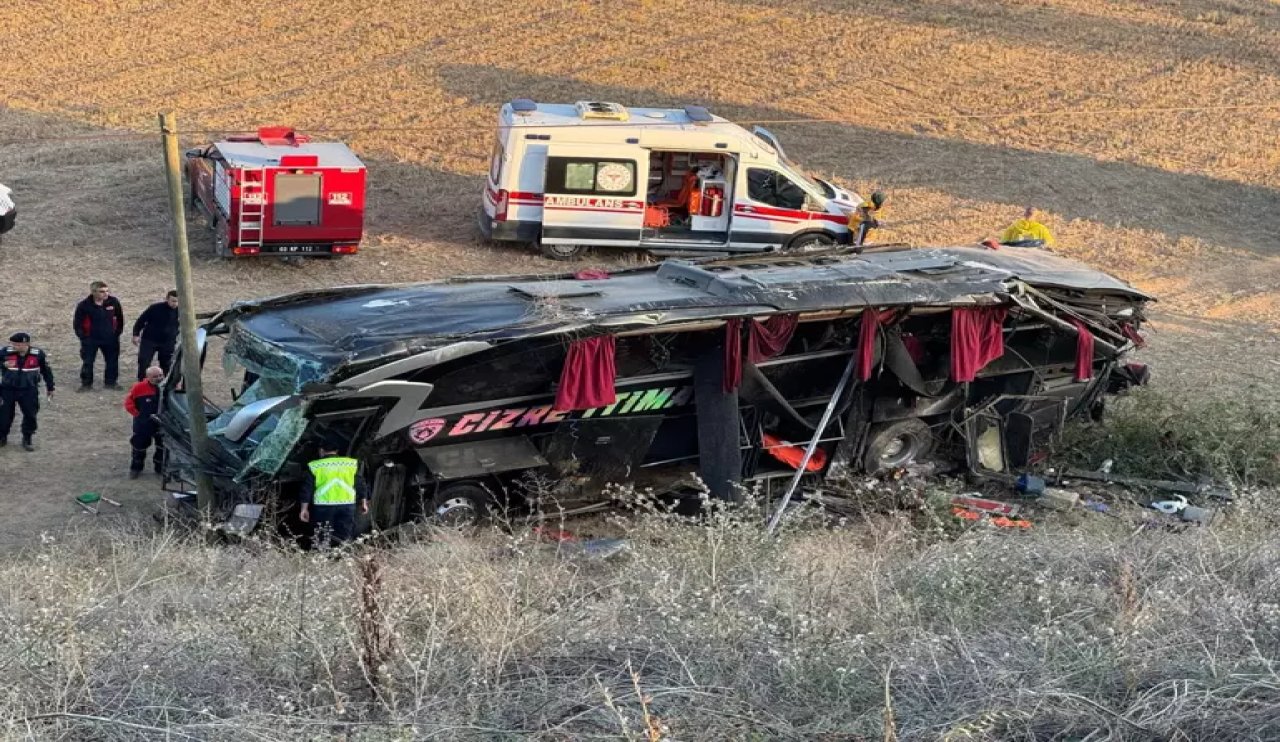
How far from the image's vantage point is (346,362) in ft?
34.1

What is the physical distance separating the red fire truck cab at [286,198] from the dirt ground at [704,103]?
18.8 inches

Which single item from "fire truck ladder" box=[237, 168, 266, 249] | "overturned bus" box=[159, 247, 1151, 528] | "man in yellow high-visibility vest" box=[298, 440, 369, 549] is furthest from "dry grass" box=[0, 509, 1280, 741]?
"fire truck ladder" box=[237, 168, 266, 249]

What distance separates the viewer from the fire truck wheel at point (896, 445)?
13.2 metres

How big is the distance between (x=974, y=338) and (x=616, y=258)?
901cm

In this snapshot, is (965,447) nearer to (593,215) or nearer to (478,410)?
(478,410)

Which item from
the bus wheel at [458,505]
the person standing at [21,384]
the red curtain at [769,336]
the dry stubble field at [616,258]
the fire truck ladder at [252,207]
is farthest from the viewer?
the fire truck ladder at [252,207]

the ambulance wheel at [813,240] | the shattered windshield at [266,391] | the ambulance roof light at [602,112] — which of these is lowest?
the shattered windshield at [266,391]

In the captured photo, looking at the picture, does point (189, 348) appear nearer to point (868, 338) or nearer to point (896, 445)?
point (868, 338)

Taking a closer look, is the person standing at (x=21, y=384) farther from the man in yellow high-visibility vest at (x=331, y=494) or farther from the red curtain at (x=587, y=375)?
the red curtain at (x=587, y=375)

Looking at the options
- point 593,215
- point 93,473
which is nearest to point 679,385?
point 93,473

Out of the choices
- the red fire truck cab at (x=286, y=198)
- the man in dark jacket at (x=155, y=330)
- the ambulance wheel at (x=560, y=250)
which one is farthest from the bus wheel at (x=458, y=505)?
the ambulance wheel at (x=560, y=250)

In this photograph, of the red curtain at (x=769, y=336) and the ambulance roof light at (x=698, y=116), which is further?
the ambulance roof light at (x=698, y=116)

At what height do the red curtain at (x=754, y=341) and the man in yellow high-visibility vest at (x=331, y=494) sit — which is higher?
the red curtain at (x=754, y=341)

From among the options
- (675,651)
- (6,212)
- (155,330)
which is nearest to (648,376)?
(675,651)
